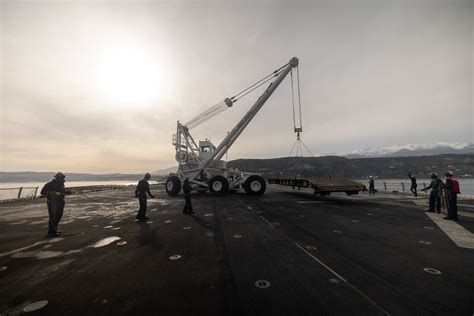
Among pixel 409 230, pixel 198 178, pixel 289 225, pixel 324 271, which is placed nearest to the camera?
pixel 324 271

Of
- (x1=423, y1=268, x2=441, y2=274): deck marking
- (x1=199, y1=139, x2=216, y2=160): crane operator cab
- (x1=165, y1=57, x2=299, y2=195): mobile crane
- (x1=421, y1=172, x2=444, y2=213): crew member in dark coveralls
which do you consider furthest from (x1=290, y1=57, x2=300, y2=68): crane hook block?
(x1=423, y1=268, x2=441, y2=274): deck marking

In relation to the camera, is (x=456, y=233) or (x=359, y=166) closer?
(x=456, y=233)

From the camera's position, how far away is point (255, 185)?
16625 millimetres

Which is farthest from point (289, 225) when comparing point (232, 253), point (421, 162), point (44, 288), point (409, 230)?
point (421, 162)

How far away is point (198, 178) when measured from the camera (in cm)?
1814

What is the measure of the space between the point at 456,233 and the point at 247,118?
14.9 m

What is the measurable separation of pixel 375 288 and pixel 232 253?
2.74 m

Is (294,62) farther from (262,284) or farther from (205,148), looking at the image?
(262,284)

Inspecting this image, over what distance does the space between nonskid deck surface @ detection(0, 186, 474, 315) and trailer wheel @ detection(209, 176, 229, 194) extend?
9480 millimetres

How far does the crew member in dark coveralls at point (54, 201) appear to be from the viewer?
6234 millimetres

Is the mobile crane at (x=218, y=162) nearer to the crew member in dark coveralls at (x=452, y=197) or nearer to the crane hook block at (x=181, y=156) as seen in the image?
the crane hook block at (x=181, y=156)

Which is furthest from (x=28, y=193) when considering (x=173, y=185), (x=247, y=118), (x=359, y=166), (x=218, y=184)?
(x=359, y=166)

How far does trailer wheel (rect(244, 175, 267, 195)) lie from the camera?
54.0 ft

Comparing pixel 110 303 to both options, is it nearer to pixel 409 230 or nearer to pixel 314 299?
pixel 314 299
